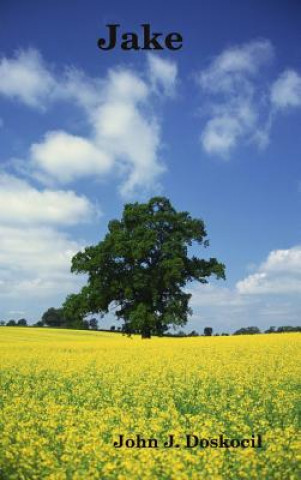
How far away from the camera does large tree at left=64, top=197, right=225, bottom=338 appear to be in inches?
1435

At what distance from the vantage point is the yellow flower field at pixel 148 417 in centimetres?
764

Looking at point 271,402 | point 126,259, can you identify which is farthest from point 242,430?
point 126,259

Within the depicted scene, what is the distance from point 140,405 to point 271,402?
2866mm

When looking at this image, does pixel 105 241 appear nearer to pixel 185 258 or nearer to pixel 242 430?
pixel 185 258

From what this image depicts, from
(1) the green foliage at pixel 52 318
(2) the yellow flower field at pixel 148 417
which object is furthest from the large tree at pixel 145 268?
(1) the green foliage at pixel 52 318

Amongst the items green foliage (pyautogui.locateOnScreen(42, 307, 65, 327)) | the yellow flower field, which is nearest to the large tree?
the yellow flower field

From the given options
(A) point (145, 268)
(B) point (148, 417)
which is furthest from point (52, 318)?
(B) point (148, 417)

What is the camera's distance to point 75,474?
23.7 ft

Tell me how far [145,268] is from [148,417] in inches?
1036

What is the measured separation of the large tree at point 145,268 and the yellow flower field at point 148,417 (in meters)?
16.6

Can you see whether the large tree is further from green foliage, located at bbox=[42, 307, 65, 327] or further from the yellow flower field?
green foliage, located at bbox=[42, 307, 65, 327]

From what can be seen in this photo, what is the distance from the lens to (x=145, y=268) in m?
37.4

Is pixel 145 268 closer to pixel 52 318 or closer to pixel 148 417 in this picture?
pixel 148 417

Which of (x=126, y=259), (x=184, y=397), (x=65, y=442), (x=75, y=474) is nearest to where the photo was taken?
(x=75, y=474)
